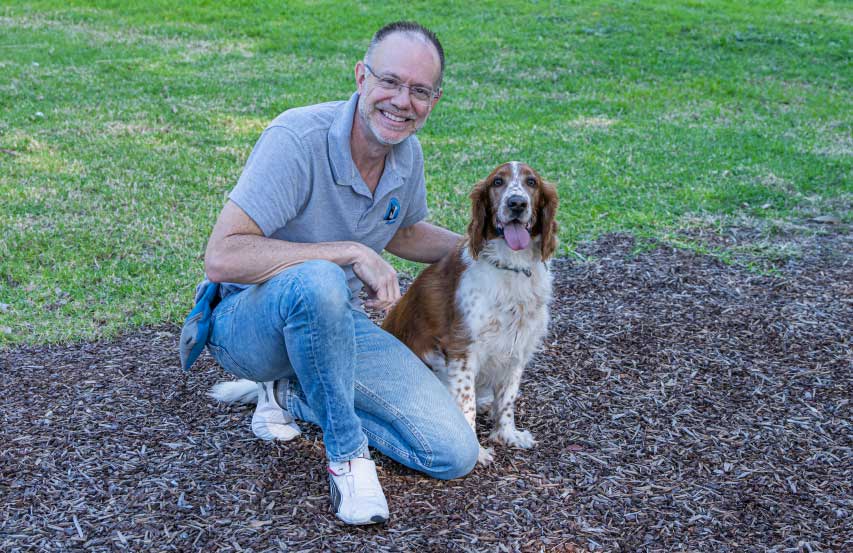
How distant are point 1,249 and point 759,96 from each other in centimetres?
982

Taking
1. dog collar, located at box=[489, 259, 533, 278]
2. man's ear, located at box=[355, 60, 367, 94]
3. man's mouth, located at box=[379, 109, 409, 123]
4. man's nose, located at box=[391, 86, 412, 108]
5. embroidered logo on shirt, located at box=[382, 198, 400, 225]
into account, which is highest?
man's ear, located at box=[355, 60, 367, 94]

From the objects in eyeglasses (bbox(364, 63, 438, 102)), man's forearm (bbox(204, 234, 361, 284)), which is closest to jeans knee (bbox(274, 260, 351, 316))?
man's forearm (bbox(204, 234, 361, 284))

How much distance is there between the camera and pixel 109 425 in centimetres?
394

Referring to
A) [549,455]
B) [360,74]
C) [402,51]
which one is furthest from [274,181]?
[549,455]

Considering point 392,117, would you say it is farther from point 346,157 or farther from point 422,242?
point 422,242

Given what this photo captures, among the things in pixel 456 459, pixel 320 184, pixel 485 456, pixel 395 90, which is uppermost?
pixel 395 90

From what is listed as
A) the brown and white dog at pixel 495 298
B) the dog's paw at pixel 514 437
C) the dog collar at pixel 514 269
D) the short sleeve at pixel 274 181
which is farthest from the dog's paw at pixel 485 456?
the short sleeve at pixel 274 181

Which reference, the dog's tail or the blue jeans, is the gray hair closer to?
the blue jeans

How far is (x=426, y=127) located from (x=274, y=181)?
6.75 metres

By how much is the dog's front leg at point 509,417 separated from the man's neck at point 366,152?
44.2 inches

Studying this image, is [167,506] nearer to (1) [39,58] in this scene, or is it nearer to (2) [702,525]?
(2) [702,525]

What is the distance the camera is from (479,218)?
3910mm

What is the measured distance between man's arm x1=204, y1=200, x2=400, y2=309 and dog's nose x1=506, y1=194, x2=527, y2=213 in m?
0.74

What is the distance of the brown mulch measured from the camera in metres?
3.22
